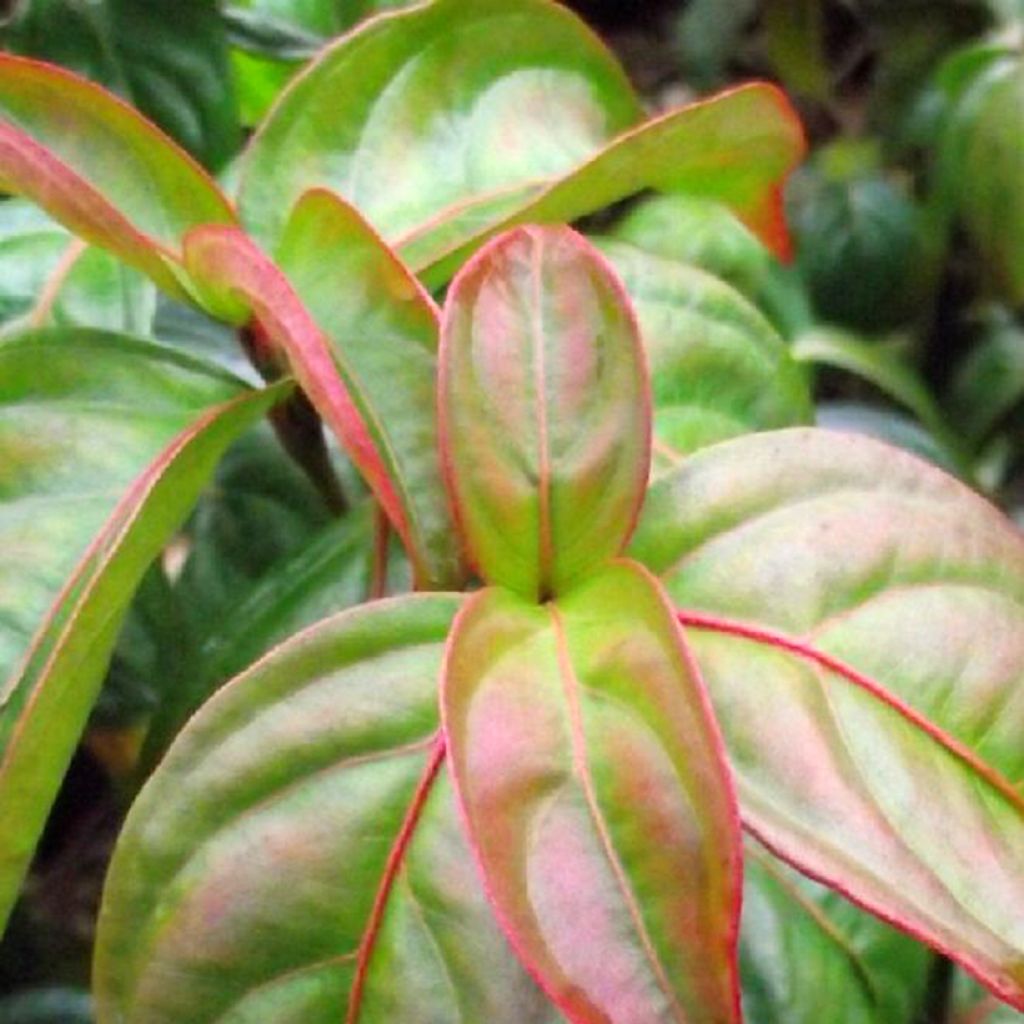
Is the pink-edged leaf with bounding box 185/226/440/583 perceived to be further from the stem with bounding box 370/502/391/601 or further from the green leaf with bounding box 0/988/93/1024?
the green leaf with bounding box 0/988/93/1024

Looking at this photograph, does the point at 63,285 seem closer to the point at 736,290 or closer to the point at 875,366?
the point at 736,290

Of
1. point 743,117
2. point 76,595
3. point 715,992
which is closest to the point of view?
point 715,992

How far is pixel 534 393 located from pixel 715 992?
20 centimetres

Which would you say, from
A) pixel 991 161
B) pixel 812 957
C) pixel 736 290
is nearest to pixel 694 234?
pixel 736 290

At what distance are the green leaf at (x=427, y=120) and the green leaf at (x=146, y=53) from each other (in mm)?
149

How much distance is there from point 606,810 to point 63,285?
0.36 meters

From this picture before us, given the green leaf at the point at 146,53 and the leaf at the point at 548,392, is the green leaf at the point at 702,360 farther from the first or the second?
the green leaf at the point at 146,53

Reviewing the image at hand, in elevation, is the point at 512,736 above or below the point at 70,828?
above

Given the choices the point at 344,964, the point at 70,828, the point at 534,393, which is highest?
the point at 534,393

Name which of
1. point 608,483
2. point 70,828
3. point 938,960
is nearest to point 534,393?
point 608,483

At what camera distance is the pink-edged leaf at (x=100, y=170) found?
1.59 feet

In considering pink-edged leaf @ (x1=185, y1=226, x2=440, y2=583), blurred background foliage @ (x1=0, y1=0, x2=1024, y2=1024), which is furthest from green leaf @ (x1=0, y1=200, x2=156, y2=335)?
pink-edged leaf @ (x1=185, y1=226, x2=440, y2=583)

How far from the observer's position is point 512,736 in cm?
43

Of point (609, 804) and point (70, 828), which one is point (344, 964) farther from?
point (70, 828)
